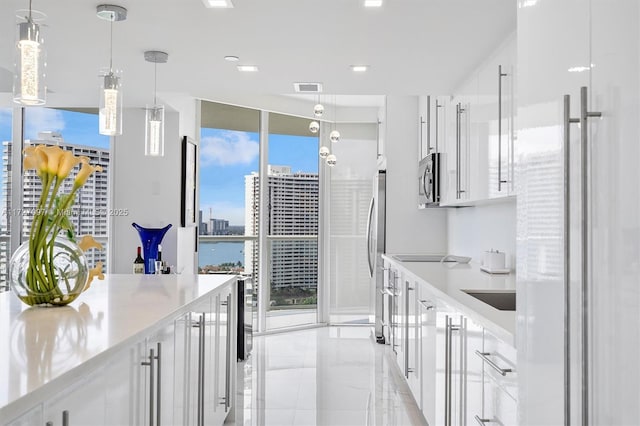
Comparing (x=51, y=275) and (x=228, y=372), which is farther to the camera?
(x=228, y=372)

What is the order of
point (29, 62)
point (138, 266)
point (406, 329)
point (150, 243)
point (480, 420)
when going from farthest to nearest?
point (150, 243), point (138, 266), point (406, 329), point (480, 420), point (29, 62)

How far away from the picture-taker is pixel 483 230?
455 centimetres

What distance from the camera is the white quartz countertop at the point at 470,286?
6.09ft

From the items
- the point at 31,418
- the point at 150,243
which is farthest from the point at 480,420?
the point at 150,243

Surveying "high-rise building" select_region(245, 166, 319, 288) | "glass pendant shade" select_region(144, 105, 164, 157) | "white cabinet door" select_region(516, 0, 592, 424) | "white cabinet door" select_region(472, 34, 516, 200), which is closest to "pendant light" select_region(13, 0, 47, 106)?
"glass pendant shade" select_region(144, 105, 164, 157)

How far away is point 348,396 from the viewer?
4078mm

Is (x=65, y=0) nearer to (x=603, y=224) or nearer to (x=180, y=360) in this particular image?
(x=180, y=360)

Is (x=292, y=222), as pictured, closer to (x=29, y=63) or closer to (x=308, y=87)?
(x=308, y=87)

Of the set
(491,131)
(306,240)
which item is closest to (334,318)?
(306,240)

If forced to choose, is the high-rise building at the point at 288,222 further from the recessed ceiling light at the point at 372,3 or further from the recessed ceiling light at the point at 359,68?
the recessed ceiling light at the point at 372,3

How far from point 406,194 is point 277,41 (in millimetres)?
3111

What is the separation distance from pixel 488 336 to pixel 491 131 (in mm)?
1681

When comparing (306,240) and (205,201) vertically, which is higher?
(205,201)

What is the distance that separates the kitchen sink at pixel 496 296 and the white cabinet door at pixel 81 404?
1.95 m
